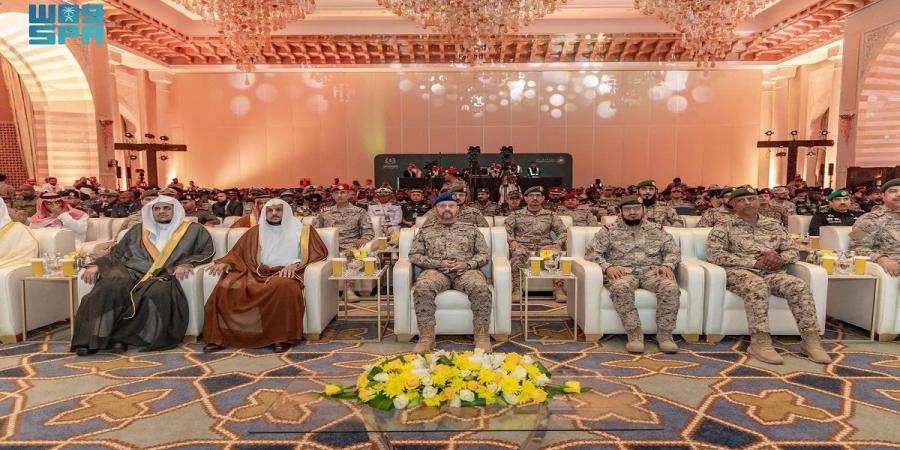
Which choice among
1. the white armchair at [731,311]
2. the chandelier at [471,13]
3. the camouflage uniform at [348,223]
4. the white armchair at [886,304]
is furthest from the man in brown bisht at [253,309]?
the chandelier at [471,13]

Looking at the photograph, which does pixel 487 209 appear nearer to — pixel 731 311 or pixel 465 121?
pixel 731 311

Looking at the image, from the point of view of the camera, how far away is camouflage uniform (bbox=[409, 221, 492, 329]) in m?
4.66

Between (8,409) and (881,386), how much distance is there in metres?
5.38

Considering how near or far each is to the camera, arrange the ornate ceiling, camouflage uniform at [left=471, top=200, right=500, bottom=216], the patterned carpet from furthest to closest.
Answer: the ornate ceiling → camouflage uniform at [left=471, top=200, right=500, bottom=216] → the patterned carpet

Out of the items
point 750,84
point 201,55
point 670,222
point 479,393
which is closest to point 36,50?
point 201,55

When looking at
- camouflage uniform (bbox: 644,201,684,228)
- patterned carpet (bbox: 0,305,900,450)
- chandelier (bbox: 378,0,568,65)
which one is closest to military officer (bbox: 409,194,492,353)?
patterned carpet (bbox: 0,305,900,450)

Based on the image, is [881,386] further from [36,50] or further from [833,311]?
[36,50]

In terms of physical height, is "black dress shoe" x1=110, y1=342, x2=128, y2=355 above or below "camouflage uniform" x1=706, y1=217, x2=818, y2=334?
below

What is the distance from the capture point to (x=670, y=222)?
7.25 metres

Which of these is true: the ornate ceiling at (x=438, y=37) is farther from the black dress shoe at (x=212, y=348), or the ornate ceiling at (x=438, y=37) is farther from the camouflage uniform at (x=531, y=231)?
the black dress shoe at (x=212, y=348)

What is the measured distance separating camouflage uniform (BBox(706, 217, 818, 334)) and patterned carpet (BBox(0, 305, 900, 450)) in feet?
1.09


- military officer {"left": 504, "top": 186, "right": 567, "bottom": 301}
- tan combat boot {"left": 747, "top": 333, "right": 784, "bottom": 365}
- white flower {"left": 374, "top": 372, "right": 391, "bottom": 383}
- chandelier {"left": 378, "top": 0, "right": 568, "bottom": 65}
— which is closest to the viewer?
white flower {"left": 374, "top": 372, "right": 391, "bottom": 383}

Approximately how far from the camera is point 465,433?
230 cm

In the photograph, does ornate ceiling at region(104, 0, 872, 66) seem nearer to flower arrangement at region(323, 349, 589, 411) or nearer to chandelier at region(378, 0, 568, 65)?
chandelier at region(378, 0, 568, 65)
